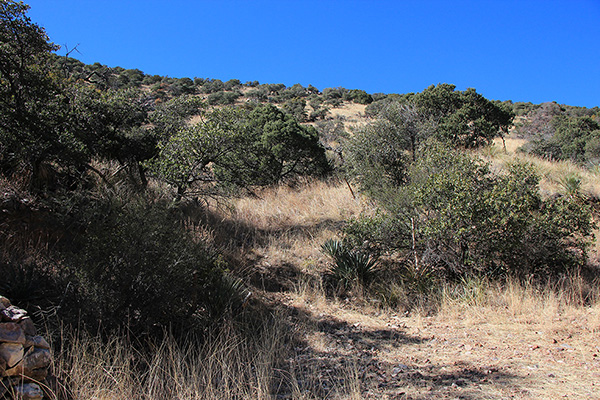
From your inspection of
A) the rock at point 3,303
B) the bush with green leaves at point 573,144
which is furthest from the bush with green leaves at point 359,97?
the rock at point 3,303

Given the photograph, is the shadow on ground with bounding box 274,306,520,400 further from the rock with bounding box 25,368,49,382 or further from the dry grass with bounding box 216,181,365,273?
the dry grass with bounding box 216,181,365,273

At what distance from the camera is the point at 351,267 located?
8.27 m

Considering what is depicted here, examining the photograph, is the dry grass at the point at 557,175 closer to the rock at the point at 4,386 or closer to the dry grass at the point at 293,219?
the dry grass at the point at 293,219

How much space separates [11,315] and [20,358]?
40cm

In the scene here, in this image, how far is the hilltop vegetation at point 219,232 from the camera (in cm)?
486

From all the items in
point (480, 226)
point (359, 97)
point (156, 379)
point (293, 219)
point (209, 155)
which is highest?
point (359, 97)

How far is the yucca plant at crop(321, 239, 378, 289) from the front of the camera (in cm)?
817

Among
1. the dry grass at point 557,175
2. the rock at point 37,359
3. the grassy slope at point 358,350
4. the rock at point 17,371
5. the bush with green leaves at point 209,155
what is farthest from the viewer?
the dry grass at point 557,175

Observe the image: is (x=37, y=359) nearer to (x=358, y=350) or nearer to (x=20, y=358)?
(x=20, y=358)

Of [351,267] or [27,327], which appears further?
[351,267]

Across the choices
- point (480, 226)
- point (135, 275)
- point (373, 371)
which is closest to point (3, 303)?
point (135, 275)

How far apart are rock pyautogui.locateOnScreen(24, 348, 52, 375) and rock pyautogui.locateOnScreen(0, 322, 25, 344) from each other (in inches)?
5.7

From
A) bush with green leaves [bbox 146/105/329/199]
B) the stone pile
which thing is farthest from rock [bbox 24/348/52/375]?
bush with green leaves [bbox 146/105/329/199]

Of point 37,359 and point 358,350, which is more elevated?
point 37,359
